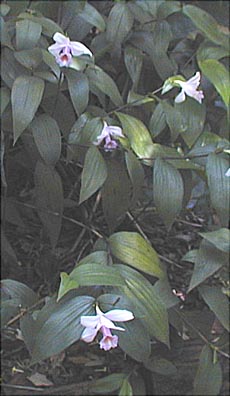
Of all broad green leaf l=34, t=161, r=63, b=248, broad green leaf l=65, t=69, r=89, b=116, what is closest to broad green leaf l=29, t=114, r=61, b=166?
broad green leaf l=65, t=69, r=89, b=116

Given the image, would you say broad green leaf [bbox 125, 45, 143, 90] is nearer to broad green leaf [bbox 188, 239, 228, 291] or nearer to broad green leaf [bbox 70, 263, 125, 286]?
broad green leaf [bbox 188, 239, 228, 291]

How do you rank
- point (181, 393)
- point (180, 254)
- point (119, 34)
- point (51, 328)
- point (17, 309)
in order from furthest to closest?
point (180, 254) < point (181, 393) < point (119, 34) < point (17, 309) < point (51, 328)

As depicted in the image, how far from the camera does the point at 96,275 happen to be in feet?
3.48

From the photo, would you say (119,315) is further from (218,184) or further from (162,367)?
(162,367)

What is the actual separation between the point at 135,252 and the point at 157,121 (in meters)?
0.29

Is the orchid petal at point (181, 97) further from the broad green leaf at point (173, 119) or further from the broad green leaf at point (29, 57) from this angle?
the broad green leaf at point (29, 57)

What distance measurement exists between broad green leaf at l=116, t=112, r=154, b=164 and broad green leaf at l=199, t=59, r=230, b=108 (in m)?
0.16

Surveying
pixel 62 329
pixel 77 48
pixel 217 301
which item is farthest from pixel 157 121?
pixel 62 329

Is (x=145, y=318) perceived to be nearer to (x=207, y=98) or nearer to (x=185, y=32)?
(x=207, y=98)

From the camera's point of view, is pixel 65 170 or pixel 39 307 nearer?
pixel 39 307

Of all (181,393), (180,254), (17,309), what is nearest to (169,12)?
(180,254)

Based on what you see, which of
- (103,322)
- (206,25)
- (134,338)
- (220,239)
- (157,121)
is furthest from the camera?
(206,25)

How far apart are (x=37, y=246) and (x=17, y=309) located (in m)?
0.47

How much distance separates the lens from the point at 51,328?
1.08 m
